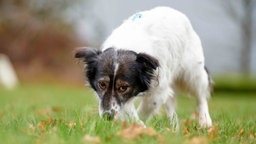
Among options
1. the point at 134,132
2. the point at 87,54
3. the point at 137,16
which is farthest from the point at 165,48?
the point at 134,132

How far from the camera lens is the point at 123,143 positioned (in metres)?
4.39

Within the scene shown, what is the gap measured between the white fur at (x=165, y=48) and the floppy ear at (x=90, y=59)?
0.65 feet

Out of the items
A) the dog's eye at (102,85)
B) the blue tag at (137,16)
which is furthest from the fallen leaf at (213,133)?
the blue tag at (137,16)

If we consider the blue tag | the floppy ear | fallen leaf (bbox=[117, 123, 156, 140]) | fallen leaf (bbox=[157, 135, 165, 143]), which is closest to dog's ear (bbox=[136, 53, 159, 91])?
the floppy ear

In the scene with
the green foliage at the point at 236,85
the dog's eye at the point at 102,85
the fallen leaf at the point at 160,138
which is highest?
the dog's eye at the point at 102,85

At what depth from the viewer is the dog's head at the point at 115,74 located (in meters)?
5.70

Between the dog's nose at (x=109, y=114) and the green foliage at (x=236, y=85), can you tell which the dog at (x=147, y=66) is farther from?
the green foliage at (x=236, y=85)

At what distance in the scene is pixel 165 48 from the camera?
6.60m

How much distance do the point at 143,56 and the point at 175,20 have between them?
1.13 m

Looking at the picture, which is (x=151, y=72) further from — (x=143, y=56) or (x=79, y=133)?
(x=79, y=133)

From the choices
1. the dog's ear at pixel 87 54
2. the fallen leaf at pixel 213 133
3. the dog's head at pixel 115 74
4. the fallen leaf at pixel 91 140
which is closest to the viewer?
the fallen leaf at pixel 91 140

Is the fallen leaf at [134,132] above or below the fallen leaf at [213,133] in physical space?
above

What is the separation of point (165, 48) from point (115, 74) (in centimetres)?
106

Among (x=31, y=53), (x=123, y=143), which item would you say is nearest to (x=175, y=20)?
(x=123, y=143)
